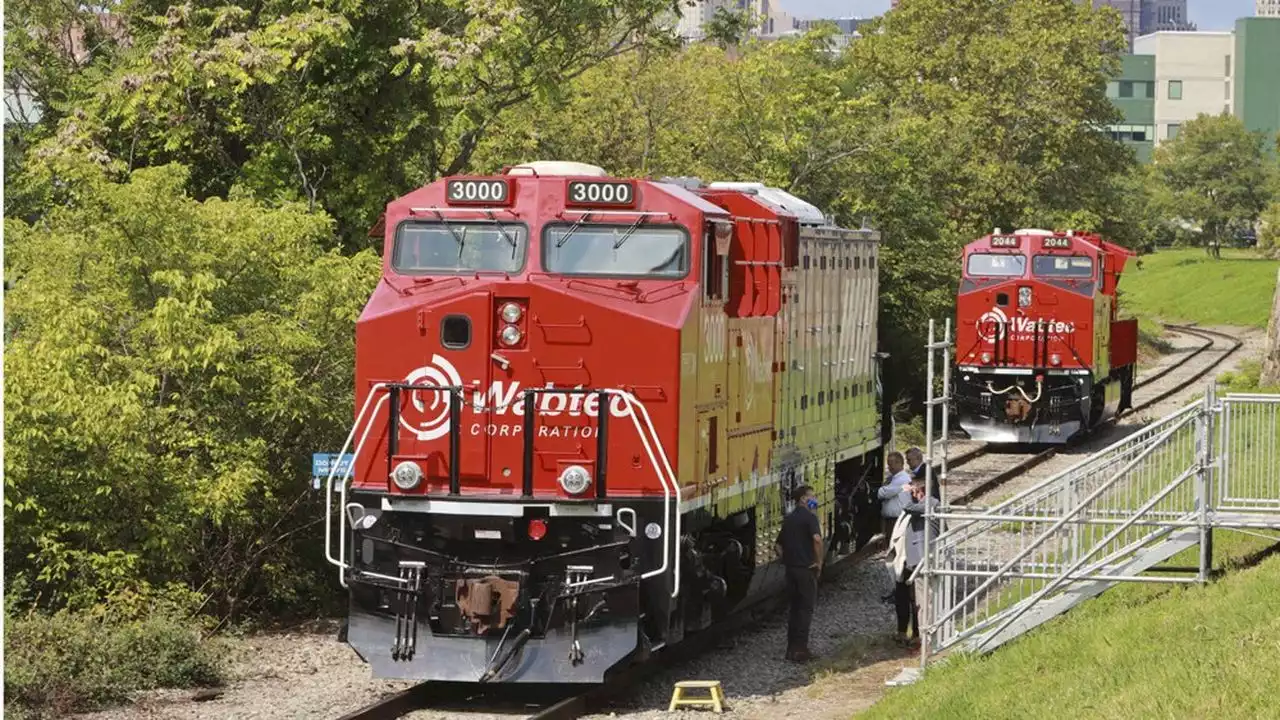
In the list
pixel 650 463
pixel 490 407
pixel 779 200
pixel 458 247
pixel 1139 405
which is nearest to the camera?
pixel 650 463

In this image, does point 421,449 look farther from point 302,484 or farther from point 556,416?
point 302,484

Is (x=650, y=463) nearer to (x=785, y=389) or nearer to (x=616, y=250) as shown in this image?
(x=616, y=250)

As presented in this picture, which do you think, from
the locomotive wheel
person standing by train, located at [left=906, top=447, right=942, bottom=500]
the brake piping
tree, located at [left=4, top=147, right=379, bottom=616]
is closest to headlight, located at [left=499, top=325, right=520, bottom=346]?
tree, located at [left=4, top=147, right=379, bottom=616]

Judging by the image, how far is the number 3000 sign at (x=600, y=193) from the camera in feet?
47.7

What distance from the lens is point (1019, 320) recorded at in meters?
34.3

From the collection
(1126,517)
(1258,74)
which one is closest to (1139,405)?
(1126,517)

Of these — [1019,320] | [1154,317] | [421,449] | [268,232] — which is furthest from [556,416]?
[1154,317]

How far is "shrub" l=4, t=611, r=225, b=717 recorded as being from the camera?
547 inches

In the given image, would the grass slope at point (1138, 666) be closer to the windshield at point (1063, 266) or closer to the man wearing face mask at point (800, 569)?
the man wearing face mask at point (800, 569)

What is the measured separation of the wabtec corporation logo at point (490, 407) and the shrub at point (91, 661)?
2693 millimetres

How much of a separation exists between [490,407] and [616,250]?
1.56 metres

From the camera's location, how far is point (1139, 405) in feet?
138

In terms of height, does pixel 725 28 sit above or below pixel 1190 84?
below

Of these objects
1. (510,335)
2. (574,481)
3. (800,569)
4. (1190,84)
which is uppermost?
(1190,84)
